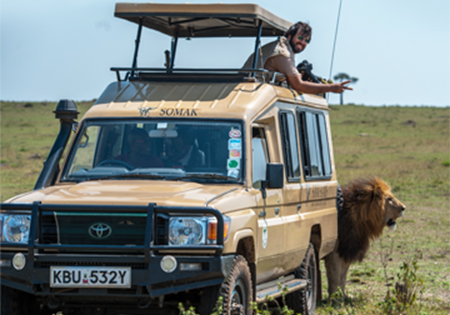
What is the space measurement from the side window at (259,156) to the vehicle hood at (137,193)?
1.16 ft

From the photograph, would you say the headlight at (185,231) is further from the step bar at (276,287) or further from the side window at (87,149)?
the side window at (87,149)

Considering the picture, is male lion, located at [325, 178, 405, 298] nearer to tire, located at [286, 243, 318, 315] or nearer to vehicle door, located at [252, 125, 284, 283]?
tire, located at [286, 243, 318, 315]

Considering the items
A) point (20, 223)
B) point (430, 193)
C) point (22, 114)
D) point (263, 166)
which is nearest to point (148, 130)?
point (263, 166)

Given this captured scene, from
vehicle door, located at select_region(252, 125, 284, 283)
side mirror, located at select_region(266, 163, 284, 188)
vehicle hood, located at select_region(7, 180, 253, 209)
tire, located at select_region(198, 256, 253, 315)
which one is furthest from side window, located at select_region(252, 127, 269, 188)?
tire, located at select_region(198, 256, 253, 315)

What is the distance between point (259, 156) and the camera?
6.16m

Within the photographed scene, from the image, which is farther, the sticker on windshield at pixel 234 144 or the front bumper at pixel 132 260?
the sticker on windshield at pixel 234 144

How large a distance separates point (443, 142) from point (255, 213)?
36348mm

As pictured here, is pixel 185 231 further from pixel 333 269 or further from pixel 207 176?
pixel 333 269

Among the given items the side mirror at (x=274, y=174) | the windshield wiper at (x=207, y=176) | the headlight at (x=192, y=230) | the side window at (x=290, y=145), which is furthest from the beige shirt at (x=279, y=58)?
the headlight at (x=192, y=230)

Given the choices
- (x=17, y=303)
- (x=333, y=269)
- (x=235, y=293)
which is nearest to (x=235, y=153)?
(x=235, y=293)

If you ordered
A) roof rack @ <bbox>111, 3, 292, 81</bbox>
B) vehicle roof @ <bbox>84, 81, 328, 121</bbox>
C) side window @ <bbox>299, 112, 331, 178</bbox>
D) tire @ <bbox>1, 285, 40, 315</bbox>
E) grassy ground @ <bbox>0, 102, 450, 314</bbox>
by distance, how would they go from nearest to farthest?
tire @ <bbox>1, 285, 40, 315</bbox>, vehicle roof @ <bbox>84, 81, 328, 121</bbox>, roof rack @ <bbox>111, 3, 292, 81</bbox>, side window @ <bbox>299, 112, 331, 178</bbox>, grassy ground @ <bbox>0, 102, 450, 314</bbox>

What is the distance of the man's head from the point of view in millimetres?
7930

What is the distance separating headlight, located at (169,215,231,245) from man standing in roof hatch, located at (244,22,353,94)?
3089 millimetres

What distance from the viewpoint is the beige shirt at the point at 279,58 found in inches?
298
